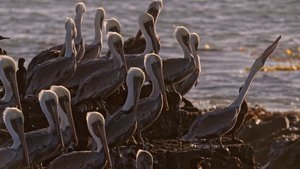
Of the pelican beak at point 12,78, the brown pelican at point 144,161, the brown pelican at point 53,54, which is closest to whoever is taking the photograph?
the brown pelican at point 144,161

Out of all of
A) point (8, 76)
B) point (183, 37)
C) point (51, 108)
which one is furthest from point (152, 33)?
point (51, 108)

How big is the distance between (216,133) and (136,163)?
2.39 meters

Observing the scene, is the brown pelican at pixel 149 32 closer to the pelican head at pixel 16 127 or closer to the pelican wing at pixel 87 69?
the pelican wing at pixel 87 69

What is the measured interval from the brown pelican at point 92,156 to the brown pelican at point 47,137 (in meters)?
0.37

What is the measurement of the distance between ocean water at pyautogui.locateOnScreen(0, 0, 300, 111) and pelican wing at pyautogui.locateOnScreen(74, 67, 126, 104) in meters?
8.81

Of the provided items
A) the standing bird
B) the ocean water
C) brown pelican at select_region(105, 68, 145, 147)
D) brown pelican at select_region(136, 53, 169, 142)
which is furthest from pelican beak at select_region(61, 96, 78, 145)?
the ocean water

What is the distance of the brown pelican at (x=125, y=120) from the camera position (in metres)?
14.0

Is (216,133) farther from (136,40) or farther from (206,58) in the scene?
(206,58)

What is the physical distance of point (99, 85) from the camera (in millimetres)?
15227

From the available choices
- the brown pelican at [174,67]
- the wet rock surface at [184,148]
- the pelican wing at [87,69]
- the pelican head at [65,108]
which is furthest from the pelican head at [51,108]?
the brown pelican at [174,67]

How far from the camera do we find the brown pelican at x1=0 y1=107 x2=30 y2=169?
43.1 feet

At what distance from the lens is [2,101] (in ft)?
49.4

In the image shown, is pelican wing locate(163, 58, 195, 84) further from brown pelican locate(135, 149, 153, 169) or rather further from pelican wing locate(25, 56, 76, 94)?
brown pelican locate(135, 149, 153, 169)

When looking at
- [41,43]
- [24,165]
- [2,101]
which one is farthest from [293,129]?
[41,43]
